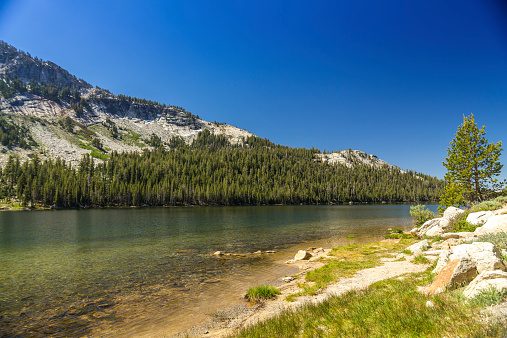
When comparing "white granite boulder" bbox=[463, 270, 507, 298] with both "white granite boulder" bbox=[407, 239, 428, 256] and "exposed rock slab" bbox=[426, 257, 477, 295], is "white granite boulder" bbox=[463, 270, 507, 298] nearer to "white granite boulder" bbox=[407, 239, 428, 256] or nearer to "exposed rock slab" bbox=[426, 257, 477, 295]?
"exposed rock slab" bbox=[426, 257, 477, 295]

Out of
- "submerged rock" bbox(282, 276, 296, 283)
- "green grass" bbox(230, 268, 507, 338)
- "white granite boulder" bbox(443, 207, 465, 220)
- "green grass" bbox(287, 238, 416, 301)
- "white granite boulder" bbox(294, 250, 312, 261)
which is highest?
"white granite boulder" bbox(443, 207, 465, 220)

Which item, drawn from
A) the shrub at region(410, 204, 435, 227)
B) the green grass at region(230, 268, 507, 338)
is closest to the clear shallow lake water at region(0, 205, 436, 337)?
the green grass at region(230, 268, 507, 338)

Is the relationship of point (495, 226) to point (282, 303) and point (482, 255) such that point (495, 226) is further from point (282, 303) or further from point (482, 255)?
point (282, 303)

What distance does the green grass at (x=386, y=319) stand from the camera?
648 cm

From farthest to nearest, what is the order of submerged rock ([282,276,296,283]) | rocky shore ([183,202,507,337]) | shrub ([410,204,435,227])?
shrub ([410,204,435,227]) < submerged rock ([282,276,296,283]) < rocky shore ([183,202,507,337])

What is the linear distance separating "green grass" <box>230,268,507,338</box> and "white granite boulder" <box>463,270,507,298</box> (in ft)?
1.56

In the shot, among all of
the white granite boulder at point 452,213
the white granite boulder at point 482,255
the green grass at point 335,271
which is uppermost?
the white granite boulder at point 482,255

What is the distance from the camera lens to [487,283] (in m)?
7.90

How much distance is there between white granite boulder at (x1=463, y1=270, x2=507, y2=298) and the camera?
302 inches

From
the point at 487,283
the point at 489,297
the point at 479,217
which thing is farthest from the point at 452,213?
the point at 489,297

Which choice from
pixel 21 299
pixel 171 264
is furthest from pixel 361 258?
pixel 21 299

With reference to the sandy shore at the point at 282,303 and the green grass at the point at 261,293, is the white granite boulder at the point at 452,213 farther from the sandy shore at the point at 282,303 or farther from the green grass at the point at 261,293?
the green grass at the point at 261,293

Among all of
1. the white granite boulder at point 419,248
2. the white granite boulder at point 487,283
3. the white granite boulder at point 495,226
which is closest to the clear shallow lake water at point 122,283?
the white granite boulder at point 419,248

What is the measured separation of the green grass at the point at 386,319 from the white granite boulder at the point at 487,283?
477 mm
